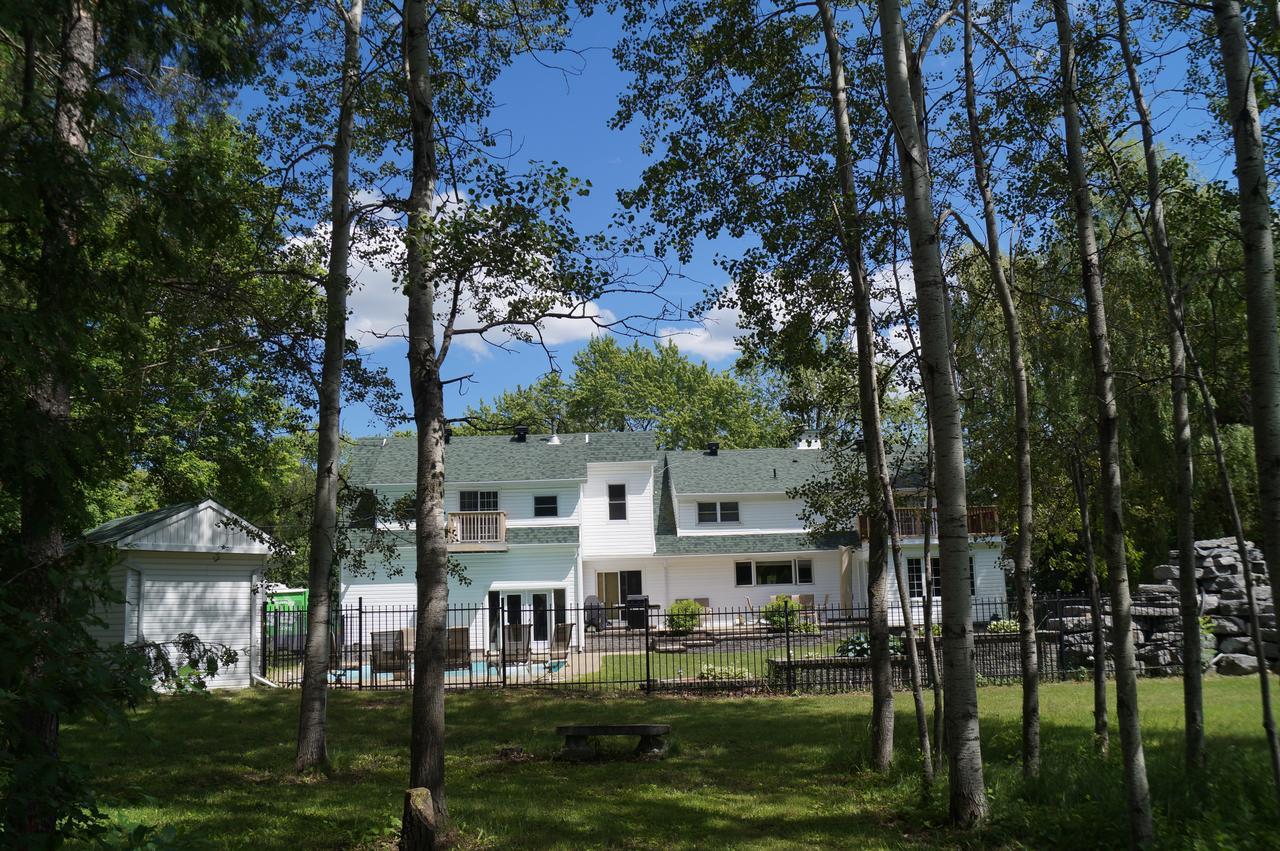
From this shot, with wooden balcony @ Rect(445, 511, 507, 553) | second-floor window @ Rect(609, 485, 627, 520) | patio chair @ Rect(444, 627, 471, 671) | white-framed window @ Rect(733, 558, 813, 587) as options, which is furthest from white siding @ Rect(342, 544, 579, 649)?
white-framed window @ Rect(733, 558, 813, 587)

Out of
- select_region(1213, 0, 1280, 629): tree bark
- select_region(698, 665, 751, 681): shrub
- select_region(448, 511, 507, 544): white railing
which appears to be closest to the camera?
select_region(1213, 0, 1280, 629): tree bark

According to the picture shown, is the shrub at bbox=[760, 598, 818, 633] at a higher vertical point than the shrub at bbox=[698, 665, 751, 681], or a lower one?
higher

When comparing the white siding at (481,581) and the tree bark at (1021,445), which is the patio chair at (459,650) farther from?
the tree bark at (1021,445)

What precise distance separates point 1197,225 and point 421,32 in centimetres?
756

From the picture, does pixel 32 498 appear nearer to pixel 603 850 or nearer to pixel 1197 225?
pixel 603 850

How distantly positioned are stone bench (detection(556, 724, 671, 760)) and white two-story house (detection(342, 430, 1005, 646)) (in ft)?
59.9

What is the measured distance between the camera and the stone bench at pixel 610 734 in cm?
1229

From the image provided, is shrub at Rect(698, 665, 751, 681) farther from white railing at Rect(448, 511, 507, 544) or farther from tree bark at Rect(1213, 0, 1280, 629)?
tree bark at Rect(1213, 0, 1280, 629)

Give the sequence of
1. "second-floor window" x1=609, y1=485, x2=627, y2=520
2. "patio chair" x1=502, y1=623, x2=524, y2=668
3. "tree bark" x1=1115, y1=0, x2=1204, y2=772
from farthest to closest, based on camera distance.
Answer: "second-floor window" x1=609, y1=485, x2=627, y2=520 < "patio chair" x1=502, y1=623, x2=524, y2=668 < "tree bark" x1=1115, y1=0, x2=1204, y2=772

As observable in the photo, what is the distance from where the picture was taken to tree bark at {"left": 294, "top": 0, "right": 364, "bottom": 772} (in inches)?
460

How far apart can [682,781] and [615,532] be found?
24543mm

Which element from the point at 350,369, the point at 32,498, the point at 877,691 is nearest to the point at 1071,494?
the point at 877,691

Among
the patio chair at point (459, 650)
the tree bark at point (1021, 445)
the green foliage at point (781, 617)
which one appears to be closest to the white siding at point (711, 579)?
the green foliage at point (781, 617)

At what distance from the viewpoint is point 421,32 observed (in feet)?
29.1
